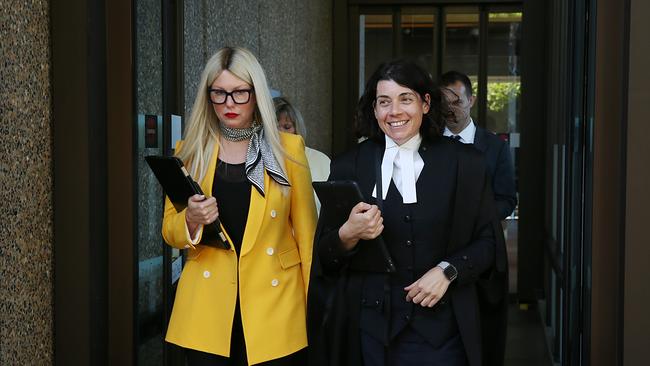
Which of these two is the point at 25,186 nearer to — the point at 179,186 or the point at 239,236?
the point at 179,186

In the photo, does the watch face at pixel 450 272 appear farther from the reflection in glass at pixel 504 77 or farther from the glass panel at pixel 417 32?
the glass panel at pixel 417 32

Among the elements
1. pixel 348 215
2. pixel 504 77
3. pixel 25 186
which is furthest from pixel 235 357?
pixel 504 77

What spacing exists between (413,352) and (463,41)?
22.7 feet

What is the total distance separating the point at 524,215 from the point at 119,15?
569 cm

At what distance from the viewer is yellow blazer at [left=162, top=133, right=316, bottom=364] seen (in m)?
2.78

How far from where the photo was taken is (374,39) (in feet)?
30.8

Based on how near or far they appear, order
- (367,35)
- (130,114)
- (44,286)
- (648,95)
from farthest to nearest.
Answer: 1. (367,35)
2. (130,114)
3. (44,286)
4. (648,95)

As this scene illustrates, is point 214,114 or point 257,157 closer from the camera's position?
point 257,157

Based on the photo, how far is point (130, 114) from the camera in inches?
113

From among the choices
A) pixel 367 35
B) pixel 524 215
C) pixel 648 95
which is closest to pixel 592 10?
pixel 648 95

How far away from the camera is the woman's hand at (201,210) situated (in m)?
2.64

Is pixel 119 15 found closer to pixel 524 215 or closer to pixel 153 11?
pixel 153 11

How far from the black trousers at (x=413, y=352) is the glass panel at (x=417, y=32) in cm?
683

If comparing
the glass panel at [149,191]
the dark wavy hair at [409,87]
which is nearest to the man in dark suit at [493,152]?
the glass panel at [149,191]
